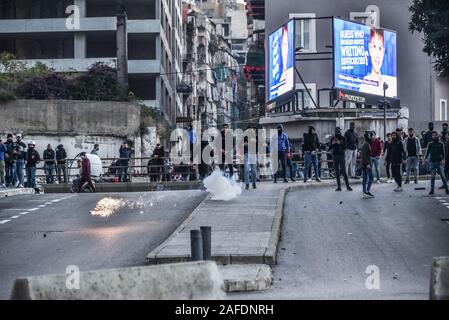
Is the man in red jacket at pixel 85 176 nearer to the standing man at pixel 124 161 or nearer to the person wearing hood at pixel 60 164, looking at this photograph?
the person wearing hood at pixel 60 164

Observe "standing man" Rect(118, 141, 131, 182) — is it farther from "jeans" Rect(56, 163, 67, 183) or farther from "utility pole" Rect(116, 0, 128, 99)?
"utility pole" Rect(116, 0, 128, 99)

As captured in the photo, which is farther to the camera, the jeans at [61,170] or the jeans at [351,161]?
the jeans at [61,170]

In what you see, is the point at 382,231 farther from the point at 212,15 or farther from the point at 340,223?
the point at 212,15

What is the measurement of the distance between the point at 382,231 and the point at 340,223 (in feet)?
4.60

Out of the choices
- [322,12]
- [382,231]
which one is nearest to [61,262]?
[382,231]

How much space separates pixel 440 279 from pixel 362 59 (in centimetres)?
3910

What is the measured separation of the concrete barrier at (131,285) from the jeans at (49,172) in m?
27.6

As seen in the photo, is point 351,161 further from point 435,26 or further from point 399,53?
point 399,53

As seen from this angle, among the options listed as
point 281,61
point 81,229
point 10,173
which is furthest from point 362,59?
point 81,229

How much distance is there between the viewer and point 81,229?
18516 millimetres

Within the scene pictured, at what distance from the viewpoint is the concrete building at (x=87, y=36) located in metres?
59.2

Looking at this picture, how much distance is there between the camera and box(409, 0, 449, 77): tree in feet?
74.5

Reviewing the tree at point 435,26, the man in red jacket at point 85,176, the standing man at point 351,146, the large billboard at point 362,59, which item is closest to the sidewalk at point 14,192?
the man in red jacket at point 85,176
